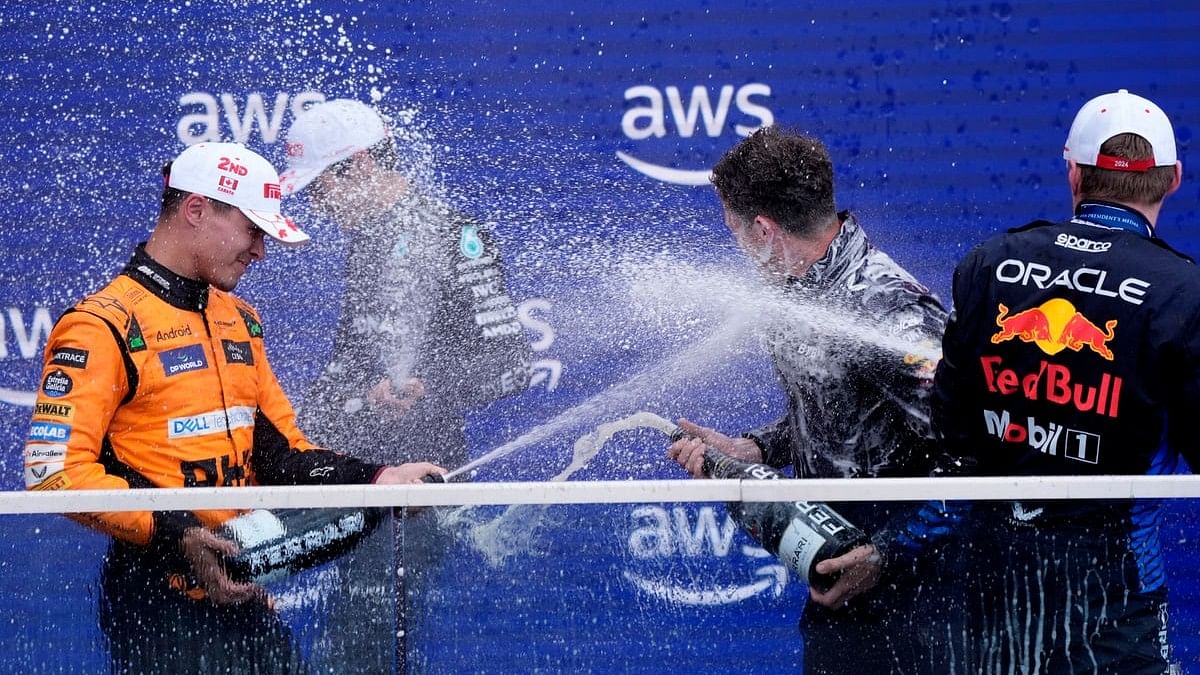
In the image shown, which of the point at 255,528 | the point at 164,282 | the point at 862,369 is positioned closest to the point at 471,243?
the point at 164,282

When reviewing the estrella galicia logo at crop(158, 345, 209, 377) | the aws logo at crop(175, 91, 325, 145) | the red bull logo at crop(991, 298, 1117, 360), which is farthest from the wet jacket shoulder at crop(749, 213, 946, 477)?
the aws logo at crop(175, 91, 325, 145)

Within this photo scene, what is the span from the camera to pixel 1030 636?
6.26 feet

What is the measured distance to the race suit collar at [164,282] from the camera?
2.74 m

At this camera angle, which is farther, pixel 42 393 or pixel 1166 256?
pixel 42 393

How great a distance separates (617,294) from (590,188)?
360 mm

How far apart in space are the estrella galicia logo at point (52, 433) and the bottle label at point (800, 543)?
138cm

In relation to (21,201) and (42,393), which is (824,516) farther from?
(21,201)

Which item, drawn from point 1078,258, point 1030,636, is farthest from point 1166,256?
point 1030,636

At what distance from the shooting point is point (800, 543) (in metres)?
1.92

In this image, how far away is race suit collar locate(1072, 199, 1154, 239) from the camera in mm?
2303

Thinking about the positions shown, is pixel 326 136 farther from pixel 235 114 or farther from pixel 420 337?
pixel 420 337

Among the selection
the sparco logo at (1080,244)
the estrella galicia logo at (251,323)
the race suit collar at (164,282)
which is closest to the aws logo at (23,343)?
the estrella galicia logo at (251,323)

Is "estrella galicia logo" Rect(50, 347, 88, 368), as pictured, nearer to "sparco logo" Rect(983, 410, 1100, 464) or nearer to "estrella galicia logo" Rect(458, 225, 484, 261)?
"sparco logo" Rect(983, 410, 1100, 464)

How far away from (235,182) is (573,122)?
170 centimetres
